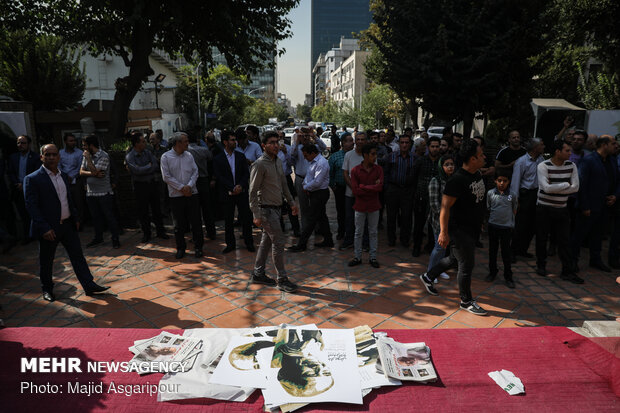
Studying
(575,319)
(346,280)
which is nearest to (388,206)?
(346,280)

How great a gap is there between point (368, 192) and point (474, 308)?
2.18 metres

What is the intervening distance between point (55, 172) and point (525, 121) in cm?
1840

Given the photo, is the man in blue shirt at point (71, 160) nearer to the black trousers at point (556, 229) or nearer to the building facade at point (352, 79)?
the black trousers at point (556, 229)

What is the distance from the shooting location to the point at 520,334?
150 inches

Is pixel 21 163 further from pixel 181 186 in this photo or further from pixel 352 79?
pixel 352 79

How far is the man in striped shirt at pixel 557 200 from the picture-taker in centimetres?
538

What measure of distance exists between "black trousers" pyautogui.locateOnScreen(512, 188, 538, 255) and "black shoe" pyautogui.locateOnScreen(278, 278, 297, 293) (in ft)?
12.4

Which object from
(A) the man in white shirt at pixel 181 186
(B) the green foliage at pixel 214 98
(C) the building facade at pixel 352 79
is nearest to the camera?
(A) the man in white shirt at pixel 181 186

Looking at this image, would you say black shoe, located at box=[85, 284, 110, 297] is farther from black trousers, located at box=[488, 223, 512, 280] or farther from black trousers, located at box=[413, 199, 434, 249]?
black trousers, located at box=[488, 223, 512, 280]

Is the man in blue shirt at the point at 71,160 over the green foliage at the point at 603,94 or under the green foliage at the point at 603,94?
under

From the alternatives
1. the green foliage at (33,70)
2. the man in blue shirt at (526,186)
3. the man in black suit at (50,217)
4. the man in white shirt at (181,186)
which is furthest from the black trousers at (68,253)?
the green foliage at (33,70)

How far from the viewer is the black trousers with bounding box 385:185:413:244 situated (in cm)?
691

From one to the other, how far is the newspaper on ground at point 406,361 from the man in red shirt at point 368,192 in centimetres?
250

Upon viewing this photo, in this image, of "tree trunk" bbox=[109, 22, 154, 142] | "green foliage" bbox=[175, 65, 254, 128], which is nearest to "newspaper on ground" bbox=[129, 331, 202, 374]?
"tree trunk" bbox=[109, 22, 154, 142]
